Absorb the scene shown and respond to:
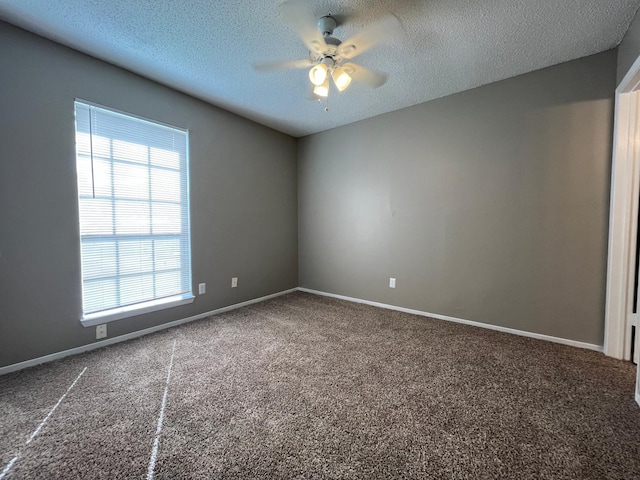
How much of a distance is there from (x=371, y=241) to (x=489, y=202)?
1.45 metres

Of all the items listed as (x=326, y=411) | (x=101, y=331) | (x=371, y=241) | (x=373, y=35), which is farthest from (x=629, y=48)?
(x=101, y=331)

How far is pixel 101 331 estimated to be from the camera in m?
2.40

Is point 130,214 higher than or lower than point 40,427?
higher

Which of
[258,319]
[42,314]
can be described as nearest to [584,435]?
[258,319]

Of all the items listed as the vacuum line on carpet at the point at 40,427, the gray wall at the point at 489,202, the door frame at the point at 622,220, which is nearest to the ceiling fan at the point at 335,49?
the gray wall at the point at 489,202

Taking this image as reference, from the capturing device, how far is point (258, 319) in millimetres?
3141

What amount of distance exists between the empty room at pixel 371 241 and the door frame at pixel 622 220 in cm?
2

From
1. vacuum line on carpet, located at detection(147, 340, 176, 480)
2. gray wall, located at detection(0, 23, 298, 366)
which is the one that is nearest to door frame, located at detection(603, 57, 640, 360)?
vacuum line on carpet, located at detection(147, 340, 176, 480)

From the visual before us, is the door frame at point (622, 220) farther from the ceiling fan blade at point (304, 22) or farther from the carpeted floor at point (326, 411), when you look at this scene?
the ceiling fan blade at point (304, 22)

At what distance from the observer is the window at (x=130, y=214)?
2.32 m

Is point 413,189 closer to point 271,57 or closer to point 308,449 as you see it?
point 271,57

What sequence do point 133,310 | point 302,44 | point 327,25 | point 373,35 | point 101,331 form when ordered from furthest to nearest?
point 133,310 → point 101,331 → point 302,44 → point 373,35 → point 327,25

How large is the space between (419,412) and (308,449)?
70cm

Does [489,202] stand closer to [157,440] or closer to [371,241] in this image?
[371,241]
